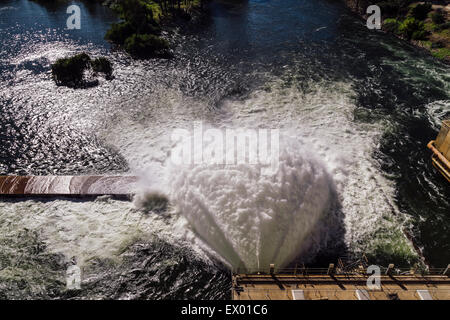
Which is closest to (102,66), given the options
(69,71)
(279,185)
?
(69,71)

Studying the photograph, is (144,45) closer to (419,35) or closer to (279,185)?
(279,185)

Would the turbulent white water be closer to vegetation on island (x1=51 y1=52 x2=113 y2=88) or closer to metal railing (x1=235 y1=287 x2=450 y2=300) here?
metal railing (x1=235 y1=287 x2=450 y2=300)

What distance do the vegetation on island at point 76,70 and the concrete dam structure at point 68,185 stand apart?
2039cm

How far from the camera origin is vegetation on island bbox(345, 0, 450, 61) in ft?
187

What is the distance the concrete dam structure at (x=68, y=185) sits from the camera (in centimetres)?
2858

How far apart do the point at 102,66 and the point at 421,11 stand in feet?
224

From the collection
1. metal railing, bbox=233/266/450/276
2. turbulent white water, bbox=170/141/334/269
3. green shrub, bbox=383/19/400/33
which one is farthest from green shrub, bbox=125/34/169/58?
green shrub, bbox=383/19/400/33

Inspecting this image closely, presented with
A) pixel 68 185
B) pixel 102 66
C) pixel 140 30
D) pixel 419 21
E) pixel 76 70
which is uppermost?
pixel 419 21

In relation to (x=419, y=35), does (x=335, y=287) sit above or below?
below

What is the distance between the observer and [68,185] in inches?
1150

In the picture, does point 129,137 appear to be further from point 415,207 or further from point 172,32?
point 172,32

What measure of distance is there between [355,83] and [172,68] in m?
29.9

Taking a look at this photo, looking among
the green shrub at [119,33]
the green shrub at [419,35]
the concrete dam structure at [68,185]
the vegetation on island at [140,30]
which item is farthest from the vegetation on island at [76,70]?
the green shrub at [419,35]

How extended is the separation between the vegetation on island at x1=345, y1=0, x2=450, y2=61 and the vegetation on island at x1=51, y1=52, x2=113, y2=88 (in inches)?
2283
